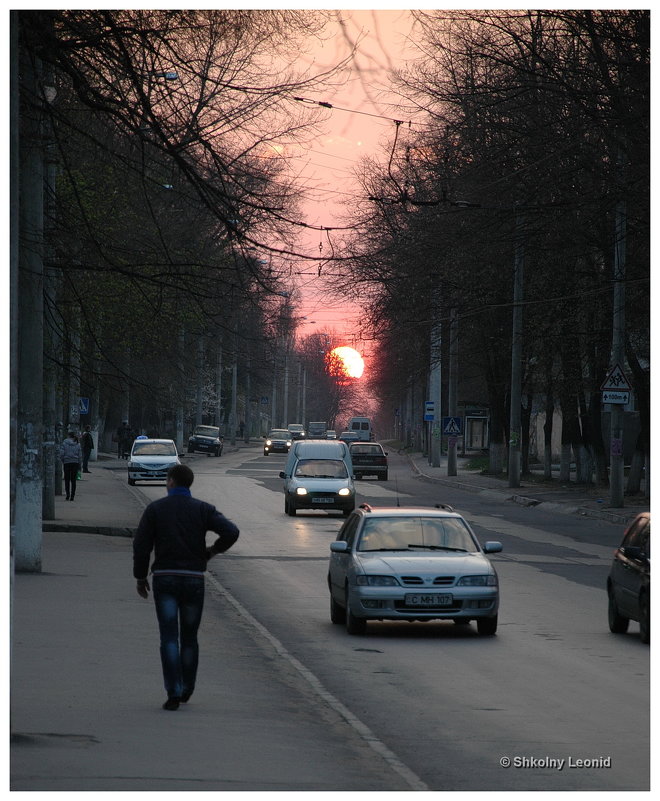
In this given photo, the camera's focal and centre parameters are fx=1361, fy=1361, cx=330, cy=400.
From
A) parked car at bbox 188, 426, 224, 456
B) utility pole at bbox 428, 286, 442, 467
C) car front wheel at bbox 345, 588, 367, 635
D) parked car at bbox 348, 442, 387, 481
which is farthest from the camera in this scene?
parked car at bbox 188, 426, 224, 456

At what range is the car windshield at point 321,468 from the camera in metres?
38.0

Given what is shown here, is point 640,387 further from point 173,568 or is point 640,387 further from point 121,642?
point 173,568

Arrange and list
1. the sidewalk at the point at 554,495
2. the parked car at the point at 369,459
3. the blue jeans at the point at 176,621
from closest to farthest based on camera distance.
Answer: the blue jeans at the point at 176,621 → the sidewalk at the point at 554,495 → the parked car at the point at 369,459

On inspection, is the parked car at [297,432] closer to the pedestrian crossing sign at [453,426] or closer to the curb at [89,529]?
the pedestrian crossing sign at [453,426]

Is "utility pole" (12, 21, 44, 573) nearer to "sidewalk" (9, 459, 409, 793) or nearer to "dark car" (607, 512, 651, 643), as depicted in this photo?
"sidewalk" (9, 459, 409, 793)

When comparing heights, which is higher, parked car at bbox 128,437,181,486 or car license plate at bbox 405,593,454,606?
parked car at bbox 128,437,181,486

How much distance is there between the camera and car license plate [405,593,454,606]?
50.4 ft

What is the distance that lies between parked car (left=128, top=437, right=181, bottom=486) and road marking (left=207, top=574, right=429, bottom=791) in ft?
109

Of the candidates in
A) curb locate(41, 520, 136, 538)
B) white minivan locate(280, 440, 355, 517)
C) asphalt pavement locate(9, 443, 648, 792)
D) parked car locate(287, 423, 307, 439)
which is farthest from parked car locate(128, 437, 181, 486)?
parked car locate(287, 423, 307, 439)

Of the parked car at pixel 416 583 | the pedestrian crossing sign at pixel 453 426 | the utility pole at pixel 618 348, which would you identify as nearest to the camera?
the parked car at pixel 416 583

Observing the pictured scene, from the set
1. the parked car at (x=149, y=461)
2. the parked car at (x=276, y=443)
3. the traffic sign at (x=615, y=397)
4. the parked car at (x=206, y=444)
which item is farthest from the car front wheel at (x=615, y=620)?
the parked car at (x=276, y=443)

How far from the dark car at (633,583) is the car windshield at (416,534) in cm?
174

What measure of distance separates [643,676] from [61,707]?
5.59 meters

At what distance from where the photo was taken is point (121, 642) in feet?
44.5
